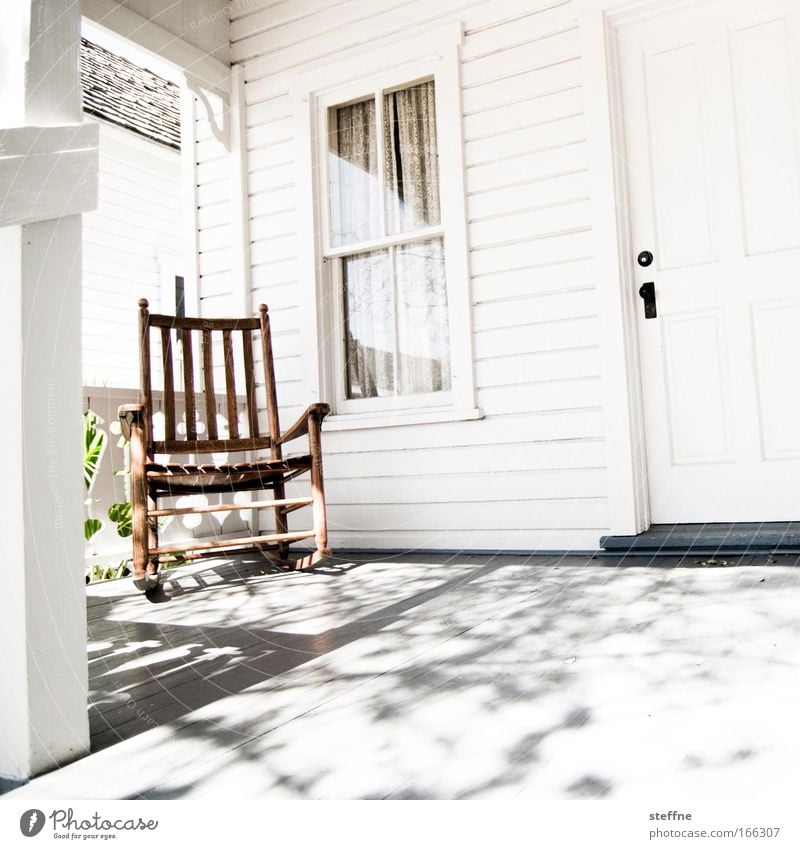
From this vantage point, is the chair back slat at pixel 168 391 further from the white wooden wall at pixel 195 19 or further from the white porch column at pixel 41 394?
the white porch column at pixel 41 394

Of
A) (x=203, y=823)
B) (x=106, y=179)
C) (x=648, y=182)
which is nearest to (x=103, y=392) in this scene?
(x=648, y=182)

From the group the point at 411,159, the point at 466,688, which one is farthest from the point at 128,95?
the point at 466,688

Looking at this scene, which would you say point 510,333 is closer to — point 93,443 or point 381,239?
point 381,239

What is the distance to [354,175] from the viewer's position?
2754mm

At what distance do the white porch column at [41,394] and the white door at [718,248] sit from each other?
1784 mm

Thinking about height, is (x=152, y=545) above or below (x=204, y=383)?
below

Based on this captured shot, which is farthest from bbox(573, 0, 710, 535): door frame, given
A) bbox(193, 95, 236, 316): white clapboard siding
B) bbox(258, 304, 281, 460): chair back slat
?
bbox(193, 95, 236, 316): white clapboard siding

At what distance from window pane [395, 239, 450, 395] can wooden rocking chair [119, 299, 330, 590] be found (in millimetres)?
487

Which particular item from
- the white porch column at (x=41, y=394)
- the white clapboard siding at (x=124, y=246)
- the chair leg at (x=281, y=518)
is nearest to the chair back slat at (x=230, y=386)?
the chair leg at (x=281, y=518)

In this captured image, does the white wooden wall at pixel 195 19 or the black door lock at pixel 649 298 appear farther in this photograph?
A: the white wooden wall at pixel 195 19

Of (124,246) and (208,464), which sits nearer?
(208,464)

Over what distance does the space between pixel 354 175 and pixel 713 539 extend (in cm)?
186

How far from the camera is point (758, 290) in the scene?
81.0 inches

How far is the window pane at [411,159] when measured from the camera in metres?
2.58
